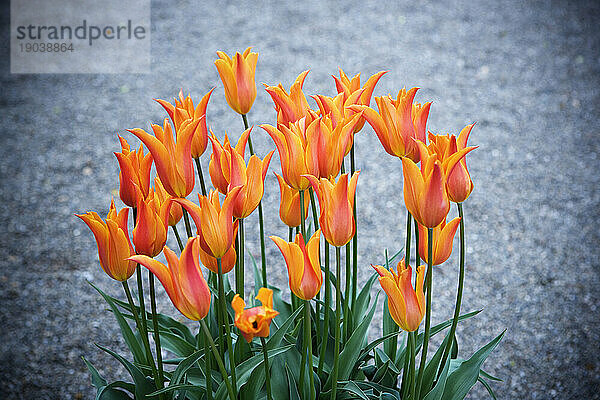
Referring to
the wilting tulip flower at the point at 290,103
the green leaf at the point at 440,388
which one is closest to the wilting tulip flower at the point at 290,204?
the wilting tulip flower at the point at 290,103

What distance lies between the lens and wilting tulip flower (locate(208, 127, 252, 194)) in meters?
0.98

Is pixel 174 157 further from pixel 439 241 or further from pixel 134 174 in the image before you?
pixel 439 241

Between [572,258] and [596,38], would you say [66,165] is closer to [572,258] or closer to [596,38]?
[572,258]

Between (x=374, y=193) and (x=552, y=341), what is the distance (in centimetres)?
100

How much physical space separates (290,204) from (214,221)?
0.23 metres

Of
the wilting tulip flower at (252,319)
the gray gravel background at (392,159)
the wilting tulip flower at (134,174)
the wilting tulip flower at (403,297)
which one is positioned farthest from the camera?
the gray gravel background at (392,159)

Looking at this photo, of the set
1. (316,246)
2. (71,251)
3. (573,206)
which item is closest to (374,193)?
(573,206)

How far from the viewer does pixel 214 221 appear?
88 cm

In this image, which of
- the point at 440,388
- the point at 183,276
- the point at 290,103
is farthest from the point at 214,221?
the point at 440,388

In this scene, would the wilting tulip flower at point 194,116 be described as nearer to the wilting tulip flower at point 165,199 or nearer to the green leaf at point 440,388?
the wilting tulip flower at point 165,199

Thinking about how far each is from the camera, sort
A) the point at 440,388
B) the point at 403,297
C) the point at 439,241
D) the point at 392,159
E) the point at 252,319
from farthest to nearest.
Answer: the point at 392,159, the point at 440,388, the point at 439,241, the point at 403,297, the point at 252,319

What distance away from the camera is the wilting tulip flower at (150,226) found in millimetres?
940

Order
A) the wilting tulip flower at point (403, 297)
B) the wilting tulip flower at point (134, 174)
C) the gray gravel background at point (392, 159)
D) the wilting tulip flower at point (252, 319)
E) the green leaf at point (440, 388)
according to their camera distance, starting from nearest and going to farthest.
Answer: the wilting tulip flower at point (252, 319)
the wilting tulip flower at point (403, 297)
the wilting tulip flower at point (134, 174)
the green leaf at point (440, 388)
the gray gravel background at point (392, 159)

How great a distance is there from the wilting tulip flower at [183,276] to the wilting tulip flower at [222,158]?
0.59 feet
